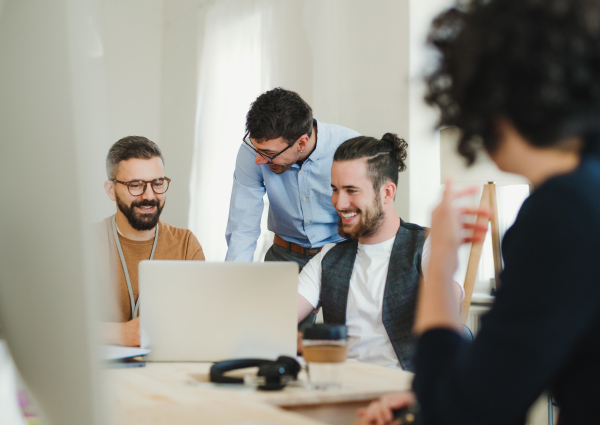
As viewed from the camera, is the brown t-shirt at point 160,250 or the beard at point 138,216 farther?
the beard at point 138,216

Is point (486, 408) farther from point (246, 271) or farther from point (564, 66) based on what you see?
point (246, 271)

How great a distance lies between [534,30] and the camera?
493 mm

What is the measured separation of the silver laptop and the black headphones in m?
0.11

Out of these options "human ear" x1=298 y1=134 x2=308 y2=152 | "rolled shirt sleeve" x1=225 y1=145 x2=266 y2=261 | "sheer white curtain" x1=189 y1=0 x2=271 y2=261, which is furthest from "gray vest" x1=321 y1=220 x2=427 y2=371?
"sheer white curtain" x1=189 y1=0 x2=271 y2=261

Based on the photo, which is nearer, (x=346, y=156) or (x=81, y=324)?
(x=81, y=324)

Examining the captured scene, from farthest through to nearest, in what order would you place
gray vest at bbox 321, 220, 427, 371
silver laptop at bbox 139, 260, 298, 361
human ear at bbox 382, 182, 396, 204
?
human ear at bbox 382, 182, 396, 204
gray vest at bbox 321, 220, 427, 371
silver laptop at bbox 139, 260, 298, 361

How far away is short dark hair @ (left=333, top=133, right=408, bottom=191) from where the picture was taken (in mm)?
1849

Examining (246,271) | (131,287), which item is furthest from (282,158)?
(246,271)

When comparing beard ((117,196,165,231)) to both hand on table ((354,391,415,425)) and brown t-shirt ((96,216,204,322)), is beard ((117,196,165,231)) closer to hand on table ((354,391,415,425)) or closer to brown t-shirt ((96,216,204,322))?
brown t-shirt ((96,216,204,322))

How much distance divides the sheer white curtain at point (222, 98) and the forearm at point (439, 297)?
2.88m

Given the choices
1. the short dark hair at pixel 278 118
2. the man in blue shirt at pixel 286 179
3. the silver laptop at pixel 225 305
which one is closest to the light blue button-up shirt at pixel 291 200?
the man in blue shirt at pixel 286 179

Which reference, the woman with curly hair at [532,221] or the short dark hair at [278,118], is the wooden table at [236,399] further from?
the short dark hair at [278,118]

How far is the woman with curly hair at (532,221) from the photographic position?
465 millimetres

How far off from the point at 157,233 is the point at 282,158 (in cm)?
56
